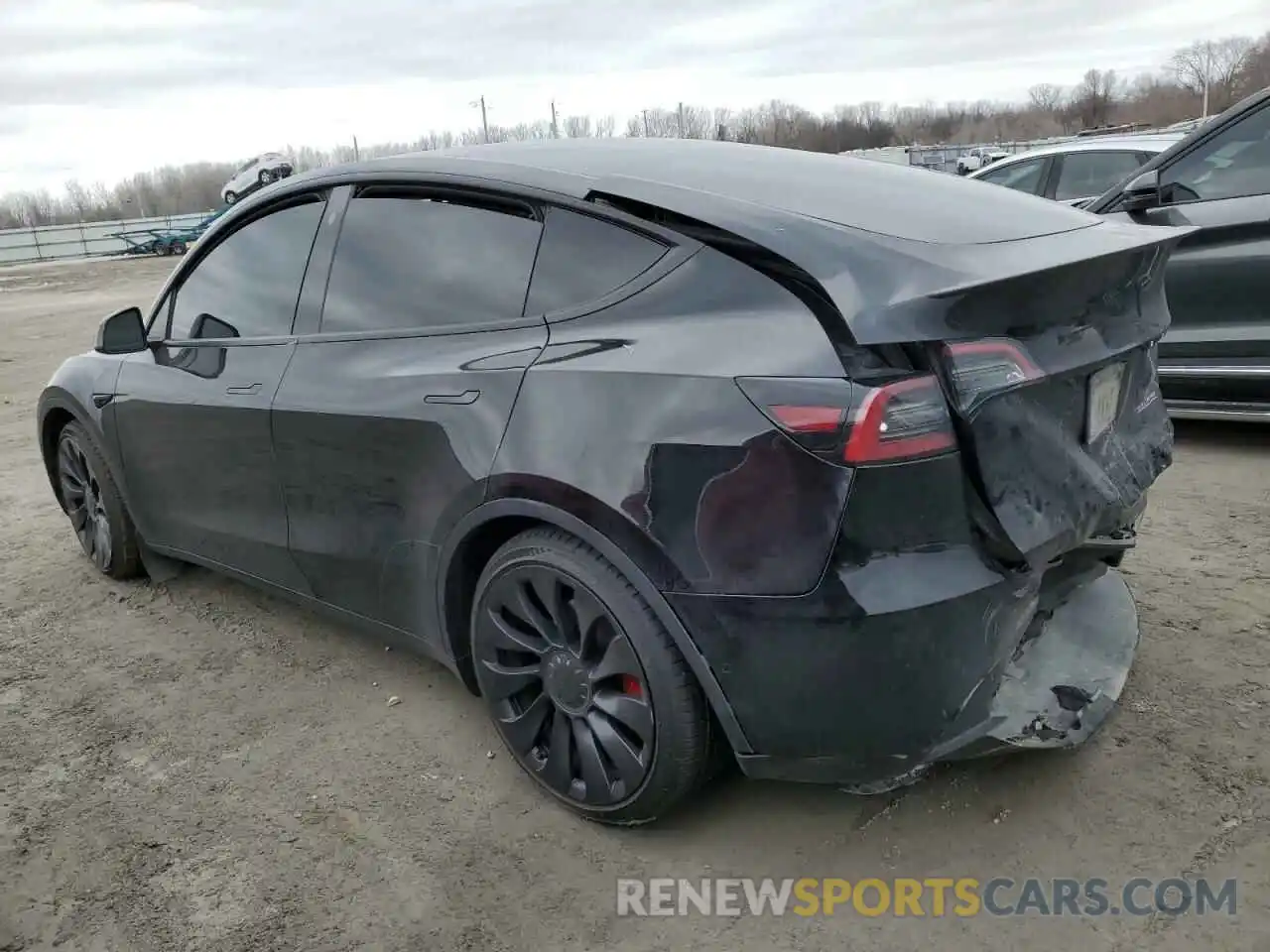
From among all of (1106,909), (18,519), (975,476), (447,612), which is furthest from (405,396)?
(18,519)

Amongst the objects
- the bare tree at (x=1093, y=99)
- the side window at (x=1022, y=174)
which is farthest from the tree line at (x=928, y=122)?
the side window at (x=1022, y=174)

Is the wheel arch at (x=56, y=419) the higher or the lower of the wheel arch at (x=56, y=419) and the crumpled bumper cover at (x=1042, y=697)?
the higher

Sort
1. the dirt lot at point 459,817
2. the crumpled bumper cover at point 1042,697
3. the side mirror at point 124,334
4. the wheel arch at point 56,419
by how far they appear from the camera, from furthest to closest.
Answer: the wheel arch at point 56,419 → the side mirror at point 124,334 → the dirt lot at point 459,817 → the crumpled bumper cover at point 1042,697

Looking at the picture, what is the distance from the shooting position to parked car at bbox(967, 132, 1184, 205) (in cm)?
782

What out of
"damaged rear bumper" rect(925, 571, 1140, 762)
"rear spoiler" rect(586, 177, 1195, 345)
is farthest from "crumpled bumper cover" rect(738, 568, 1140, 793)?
"rear spoiler" rect(586, 177, 1195, 345)

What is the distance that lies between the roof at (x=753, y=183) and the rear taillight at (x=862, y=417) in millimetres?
427

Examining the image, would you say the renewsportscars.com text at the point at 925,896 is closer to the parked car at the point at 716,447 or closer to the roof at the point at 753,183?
the parked car at the point at 716,447

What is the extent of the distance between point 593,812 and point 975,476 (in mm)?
1218

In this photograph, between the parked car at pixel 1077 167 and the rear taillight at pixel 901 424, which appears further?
the parked car at pixel 1077 167

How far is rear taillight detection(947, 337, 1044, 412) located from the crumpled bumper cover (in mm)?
581

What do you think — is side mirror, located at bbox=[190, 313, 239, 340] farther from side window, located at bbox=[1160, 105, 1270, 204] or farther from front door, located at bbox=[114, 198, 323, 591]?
side window, located at bbox=[1160, 105, 1270, 204]

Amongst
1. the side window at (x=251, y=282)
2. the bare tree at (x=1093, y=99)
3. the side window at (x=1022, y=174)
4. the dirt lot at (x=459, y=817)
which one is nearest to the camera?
the dirt lot at (x=459, y=817)

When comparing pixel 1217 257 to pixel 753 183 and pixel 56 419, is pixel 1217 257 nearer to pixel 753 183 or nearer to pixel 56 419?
pixel 753 183

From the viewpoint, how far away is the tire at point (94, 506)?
4191 millimetres
